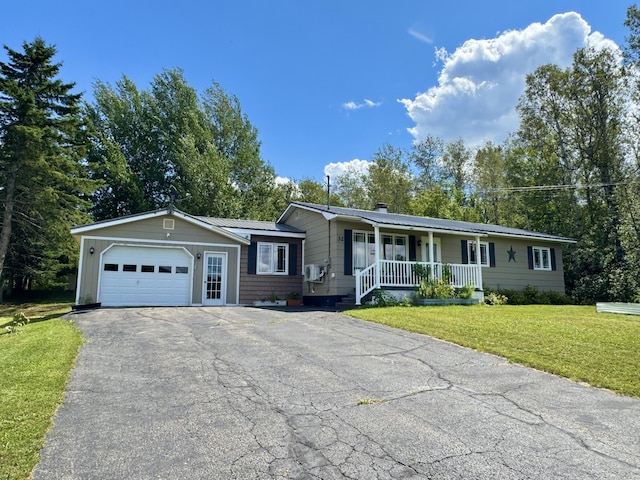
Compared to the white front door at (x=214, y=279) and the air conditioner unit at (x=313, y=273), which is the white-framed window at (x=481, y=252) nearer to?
the air conditioner unit at (x=313, y=273)

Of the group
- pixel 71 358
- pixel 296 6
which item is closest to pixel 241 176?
pixel 296 6

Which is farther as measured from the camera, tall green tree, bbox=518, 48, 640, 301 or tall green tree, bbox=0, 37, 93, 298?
tall green tree, bbox=518, 48, 640, 301

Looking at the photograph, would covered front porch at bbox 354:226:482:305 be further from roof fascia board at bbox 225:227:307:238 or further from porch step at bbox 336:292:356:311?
roof fascia board at bbox 225:227:307:238

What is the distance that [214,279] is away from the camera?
15.4 meters

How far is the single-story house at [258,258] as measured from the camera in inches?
547

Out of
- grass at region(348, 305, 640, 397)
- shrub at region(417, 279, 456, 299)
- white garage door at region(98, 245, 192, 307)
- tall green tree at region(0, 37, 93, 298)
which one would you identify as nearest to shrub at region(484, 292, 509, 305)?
shrub at region(417, 279, 456, 299)

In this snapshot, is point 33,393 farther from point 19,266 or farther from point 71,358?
point 19,266

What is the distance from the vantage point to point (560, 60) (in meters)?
24.5

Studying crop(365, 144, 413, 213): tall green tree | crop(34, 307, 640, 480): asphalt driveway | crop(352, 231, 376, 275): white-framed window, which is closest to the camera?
crop(34, 307, 640, 480): asphalt driveway

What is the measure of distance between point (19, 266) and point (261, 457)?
24870mm

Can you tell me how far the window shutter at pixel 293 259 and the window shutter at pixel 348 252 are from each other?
2.55 m

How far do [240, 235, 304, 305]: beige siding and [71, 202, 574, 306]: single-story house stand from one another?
0.04 meters

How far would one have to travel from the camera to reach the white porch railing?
14195mm

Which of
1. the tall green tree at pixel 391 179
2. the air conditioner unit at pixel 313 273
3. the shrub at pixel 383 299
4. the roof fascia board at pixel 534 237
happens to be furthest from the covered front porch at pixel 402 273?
the tall green tree at pixel 391 179
